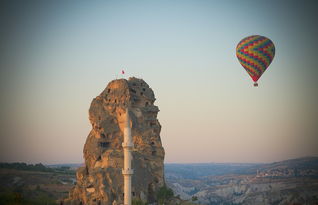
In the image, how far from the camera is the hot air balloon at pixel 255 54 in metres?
60.5

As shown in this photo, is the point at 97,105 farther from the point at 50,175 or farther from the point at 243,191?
the point at 243,191

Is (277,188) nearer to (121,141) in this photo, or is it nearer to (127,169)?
(121,141)

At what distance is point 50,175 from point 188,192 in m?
71.6

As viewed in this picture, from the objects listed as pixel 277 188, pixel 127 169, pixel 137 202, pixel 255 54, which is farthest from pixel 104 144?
pixel 277 188

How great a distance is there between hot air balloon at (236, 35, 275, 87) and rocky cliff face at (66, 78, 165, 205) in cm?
1364

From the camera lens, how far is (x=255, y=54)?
6075 centimetres

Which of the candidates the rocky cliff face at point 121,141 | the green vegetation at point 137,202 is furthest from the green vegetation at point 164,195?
the green vegetation at point 137,202

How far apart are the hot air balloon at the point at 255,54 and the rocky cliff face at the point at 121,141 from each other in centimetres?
1364

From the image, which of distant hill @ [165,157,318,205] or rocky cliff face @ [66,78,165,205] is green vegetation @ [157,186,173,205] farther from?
distant hill @ [165,157,318,205]

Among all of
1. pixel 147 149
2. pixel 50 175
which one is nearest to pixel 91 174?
pixel 147 149

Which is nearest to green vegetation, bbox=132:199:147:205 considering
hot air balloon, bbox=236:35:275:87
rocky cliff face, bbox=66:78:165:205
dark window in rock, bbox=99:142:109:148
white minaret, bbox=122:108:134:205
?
rocky cliff face, bbox=66:78:165:205

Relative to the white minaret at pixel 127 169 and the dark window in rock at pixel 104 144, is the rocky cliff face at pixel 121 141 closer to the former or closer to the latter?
the dark window in rock at pixel 104 144

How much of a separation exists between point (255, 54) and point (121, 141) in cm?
2132

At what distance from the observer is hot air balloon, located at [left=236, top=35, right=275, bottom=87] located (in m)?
60.5
